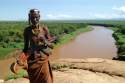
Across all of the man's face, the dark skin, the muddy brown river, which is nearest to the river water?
the muddy brown river

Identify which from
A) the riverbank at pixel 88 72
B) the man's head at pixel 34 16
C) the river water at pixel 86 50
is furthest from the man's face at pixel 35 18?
the river water at pixel 86 50

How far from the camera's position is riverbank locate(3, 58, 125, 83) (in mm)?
8070

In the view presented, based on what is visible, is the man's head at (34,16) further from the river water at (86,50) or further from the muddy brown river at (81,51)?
the river water at (86,50)

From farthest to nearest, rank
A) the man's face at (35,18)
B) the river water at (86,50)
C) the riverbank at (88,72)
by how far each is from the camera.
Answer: the river water at (86,50), the riverbank at (88,72), the man's face at (35,18)

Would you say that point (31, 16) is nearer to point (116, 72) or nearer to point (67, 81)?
point (67, 81)

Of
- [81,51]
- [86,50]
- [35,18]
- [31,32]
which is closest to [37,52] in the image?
[31,32]

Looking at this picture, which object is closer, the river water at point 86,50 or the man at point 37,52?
the man at point 37,52

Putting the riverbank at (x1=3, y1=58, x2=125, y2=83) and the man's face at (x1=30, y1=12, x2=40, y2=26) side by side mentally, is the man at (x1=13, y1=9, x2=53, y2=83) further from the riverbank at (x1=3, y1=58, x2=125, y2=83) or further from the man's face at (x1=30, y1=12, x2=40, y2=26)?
the riverbank at (x1=3, y1=58, x2=125, y2=83)

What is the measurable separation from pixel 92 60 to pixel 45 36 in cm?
569

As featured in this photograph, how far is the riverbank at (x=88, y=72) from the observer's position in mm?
8070

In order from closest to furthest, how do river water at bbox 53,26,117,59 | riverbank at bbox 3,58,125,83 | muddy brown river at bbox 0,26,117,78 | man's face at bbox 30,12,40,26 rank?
man's face at bbox 30,12,40,26, riverbank at bbox 3,58,125,83, muddy brown river at bbox 0,26,117,78, river water at bbox 53,26,117,59

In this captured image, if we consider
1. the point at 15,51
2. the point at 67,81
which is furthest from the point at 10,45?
the point at 67,81

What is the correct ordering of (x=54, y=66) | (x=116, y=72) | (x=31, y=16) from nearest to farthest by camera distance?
(x=31, y=16) → (x=116, y=72) → (x=54, y=66)

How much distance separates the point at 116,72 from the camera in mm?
8766
